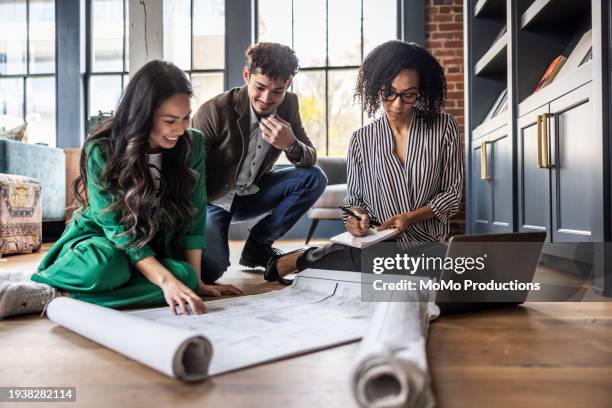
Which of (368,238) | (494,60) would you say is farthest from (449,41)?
(368,238)

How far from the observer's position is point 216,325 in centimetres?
107

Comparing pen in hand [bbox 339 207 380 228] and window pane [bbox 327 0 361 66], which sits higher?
window pane [bbox 327 0 361 66]

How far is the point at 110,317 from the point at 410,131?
111cm

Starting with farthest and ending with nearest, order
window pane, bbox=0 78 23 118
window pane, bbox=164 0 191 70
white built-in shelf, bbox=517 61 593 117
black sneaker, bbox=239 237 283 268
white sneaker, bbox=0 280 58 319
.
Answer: window pane, bbox=0 78 23 118, window pane, bbox=164 0 191 70, black sneaker, bbox=239 237 283 268, white built-in shelf, bbox=517 61 593 117, white sneaker, bbox=0 280 58 319

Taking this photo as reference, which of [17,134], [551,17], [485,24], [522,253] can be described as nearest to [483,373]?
[522,253]

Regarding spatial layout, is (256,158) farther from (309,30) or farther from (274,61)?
(309,30)

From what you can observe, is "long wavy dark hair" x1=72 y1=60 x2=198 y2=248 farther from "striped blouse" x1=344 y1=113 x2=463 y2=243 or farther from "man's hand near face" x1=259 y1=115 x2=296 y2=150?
"striped blouse" x1=344 y1=113 x2=463 y2=243

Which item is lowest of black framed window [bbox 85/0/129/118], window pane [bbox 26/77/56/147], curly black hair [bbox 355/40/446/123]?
curly black hair [bbox 355/40/446/123]

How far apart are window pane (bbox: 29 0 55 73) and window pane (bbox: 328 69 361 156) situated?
2.85 metres

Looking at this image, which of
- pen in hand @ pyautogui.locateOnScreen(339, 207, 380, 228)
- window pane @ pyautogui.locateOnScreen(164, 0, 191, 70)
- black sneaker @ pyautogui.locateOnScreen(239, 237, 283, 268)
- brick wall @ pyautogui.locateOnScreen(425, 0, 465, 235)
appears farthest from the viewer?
window pane @ pyautogui.locateOnScreen(164, 0, 191, 70)

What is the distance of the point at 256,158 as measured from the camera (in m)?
2.11

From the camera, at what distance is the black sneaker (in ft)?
7.56

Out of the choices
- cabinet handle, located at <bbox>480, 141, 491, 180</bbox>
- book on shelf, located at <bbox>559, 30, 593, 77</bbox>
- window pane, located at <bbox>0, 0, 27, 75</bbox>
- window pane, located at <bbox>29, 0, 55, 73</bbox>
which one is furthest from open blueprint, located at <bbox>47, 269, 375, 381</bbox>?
window pane, located at <bbox>0, 0, 27, 75</bbox>

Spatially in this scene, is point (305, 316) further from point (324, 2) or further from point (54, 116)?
point (54, 116)
